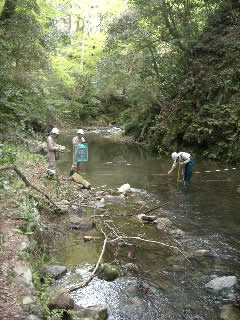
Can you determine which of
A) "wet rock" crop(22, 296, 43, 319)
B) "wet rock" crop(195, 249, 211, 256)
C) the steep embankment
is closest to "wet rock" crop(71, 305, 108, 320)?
"wet rock" crop(22, 296, 43, 319)

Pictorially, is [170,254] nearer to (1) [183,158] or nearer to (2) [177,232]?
(2) [177,232]

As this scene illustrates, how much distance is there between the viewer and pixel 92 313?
3.77 metres

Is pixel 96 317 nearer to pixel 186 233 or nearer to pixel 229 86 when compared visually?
pixel 186 233

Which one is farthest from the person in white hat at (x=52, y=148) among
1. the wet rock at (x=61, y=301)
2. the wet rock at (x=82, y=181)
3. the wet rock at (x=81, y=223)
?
the wet rock at (x=61, y=301)

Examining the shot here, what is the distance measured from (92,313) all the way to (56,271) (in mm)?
1253

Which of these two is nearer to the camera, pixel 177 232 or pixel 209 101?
pixel 177 232

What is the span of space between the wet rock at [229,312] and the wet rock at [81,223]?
11.4ft

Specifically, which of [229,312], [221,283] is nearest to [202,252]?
[221,283]

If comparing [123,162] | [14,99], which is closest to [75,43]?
[123,162]

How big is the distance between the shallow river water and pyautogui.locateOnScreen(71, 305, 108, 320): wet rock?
0.17m

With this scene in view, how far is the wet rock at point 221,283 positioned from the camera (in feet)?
15.0

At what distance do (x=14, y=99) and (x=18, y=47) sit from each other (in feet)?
7.72

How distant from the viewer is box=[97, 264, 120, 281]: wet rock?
4.83m

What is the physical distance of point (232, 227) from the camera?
7.04 meters
